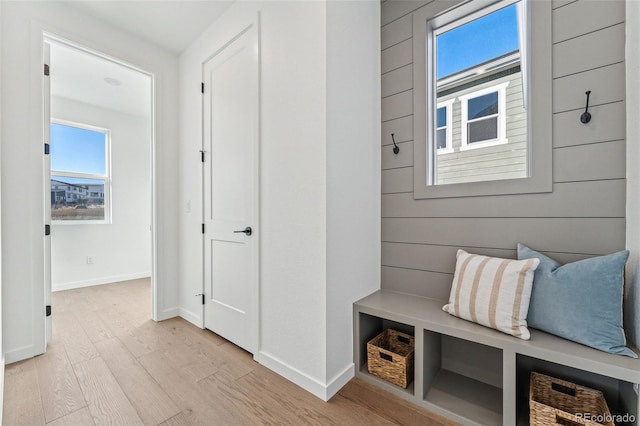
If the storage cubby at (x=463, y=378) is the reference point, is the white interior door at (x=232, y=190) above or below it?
above

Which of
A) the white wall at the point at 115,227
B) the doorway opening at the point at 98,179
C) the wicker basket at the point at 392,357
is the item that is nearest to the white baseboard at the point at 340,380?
the wicker basket at the point at 392,357

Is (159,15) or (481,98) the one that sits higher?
(159,15)

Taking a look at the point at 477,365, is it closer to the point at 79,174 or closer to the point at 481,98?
the point at 481,98

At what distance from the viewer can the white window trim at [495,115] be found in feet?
5.08

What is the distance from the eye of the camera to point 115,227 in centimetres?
420

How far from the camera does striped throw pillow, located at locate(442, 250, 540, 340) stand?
1223mm

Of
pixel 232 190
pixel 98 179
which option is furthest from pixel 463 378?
pixel 98 179

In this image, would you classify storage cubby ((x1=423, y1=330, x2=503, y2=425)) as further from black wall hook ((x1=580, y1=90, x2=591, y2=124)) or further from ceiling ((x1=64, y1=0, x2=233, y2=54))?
ceiling ((x1=64, y1=0, x2=233, y2=54))

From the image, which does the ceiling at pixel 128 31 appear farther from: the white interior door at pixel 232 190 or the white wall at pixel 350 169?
the white wall at pixel 350 169

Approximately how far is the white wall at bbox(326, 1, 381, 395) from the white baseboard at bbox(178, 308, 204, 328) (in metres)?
1.49

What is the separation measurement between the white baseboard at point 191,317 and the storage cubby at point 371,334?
1.51 meters

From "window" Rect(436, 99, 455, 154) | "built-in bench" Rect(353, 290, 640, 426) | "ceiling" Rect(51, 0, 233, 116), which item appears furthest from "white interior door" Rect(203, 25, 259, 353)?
"window" Rect(436, 99, 455, 154)

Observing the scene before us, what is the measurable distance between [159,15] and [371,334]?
3.04 m

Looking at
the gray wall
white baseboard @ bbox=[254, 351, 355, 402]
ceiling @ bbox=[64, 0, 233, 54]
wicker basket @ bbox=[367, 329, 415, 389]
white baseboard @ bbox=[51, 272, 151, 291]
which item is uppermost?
ceiling @ bbox=[64, 0, 233, 54]
